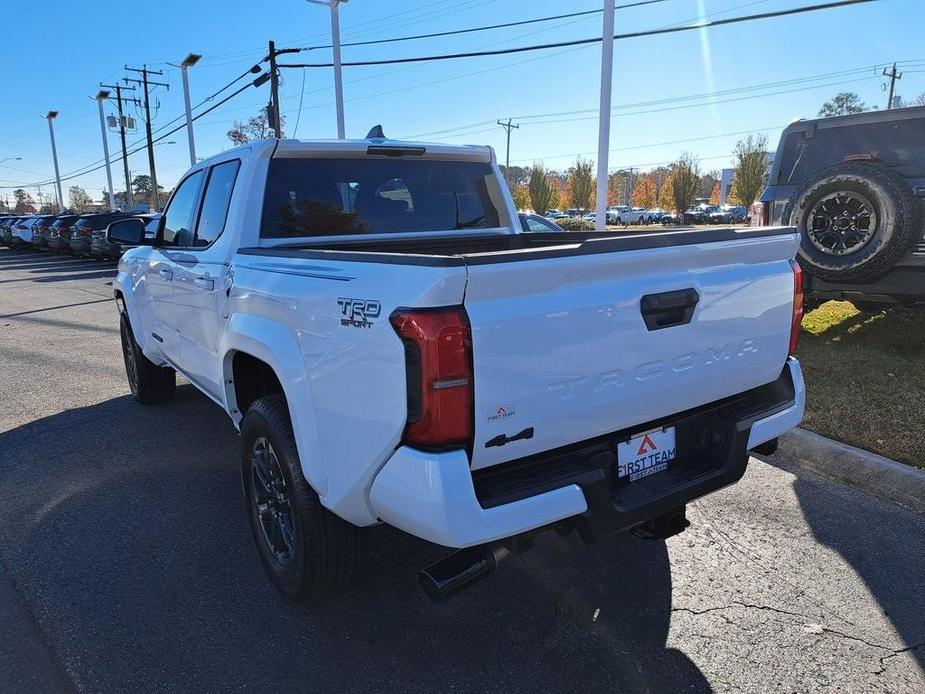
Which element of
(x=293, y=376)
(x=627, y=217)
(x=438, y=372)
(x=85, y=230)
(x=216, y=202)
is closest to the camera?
(x=438, y=372)

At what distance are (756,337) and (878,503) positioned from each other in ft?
5.77

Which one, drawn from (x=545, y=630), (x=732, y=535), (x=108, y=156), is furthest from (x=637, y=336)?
(x=108, y=156)

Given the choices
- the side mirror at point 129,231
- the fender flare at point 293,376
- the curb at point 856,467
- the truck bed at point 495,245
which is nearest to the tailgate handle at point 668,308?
the truck bed at point 495,245

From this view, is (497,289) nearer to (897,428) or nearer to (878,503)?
(878,503)

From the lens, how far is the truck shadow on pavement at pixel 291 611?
7.86 feet

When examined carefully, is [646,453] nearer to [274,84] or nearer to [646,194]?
[274,84]

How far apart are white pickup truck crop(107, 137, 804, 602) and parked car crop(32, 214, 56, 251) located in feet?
104

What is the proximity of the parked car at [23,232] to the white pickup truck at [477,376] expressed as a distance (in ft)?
112

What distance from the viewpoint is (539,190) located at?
58.0 m

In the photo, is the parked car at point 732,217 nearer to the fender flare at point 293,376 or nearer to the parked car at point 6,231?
the parked car at point 6,231

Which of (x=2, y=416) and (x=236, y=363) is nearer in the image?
(x=236, y=363)

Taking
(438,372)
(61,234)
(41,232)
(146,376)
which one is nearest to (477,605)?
(438,372)

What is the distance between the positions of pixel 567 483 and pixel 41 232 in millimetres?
34400

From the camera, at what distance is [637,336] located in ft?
7.39
